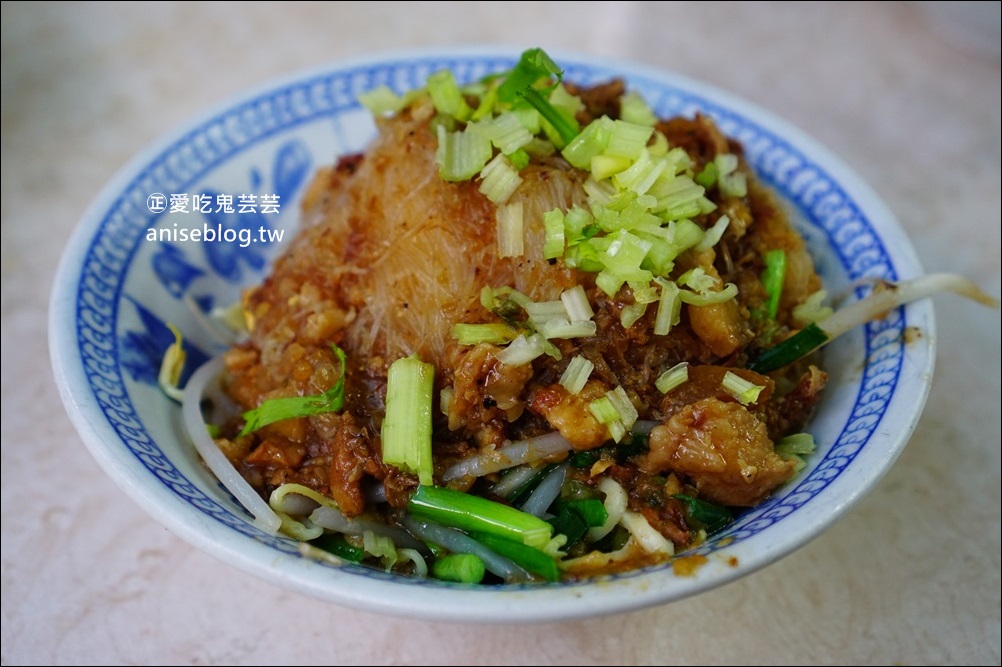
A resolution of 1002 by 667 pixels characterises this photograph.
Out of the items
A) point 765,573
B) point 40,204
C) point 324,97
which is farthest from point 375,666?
point 40,204

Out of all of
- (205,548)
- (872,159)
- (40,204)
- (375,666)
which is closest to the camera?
(205,548)

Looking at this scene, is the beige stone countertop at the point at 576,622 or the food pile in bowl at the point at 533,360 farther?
the beige stone countertop at the point at 576,622

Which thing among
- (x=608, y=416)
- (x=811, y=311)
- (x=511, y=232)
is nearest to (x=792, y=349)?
(x=811, y=311)

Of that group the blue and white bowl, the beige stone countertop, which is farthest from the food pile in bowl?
the beige stone countertop

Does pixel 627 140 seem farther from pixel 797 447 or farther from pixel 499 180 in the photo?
pixel 797 447

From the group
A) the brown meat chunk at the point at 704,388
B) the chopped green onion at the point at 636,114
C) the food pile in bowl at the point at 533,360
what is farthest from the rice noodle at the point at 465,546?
the chopped green onion at the point at 636,114

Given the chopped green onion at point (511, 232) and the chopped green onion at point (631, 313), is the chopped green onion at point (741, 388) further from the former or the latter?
the chopped green onion at point (511, 232)

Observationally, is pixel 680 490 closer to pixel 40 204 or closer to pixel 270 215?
pixel 270 215
